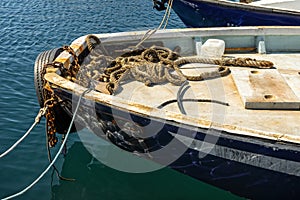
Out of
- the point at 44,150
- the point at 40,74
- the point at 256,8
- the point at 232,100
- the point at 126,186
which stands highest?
the point at 40,74

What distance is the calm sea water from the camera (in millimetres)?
5840

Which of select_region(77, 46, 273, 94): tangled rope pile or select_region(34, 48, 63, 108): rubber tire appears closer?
select_region(34, 48, 63, 108): rubber tire

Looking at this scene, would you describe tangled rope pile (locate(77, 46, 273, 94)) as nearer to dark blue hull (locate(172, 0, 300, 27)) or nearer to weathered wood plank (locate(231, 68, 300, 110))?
weathered wood plank (locate(231, 68, 300, 110))

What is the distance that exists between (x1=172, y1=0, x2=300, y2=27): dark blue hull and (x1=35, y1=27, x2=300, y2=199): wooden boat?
216 centimetres

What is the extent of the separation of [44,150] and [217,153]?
3441 millimetres

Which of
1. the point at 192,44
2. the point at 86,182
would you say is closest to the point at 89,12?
the point at 192,44

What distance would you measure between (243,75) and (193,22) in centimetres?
584

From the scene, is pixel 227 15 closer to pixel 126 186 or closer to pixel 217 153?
pixel 126 186

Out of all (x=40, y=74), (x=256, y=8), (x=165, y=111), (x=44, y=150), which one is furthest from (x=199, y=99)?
(x=256, y=8)

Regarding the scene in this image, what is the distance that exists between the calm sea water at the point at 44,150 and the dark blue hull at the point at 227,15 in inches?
129

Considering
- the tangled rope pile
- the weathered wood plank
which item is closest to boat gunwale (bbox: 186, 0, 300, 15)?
the tangled rope pile

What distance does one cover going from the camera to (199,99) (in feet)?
17.7

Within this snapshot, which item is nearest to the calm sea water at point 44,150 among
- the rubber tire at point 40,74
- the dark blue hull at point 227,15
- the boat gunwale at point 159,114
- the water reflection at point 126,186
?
the water reflection at point 126,186

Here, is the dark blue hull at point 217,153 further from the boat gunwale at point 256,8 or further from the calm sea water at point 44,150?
the boat gunwale at point 256,8
